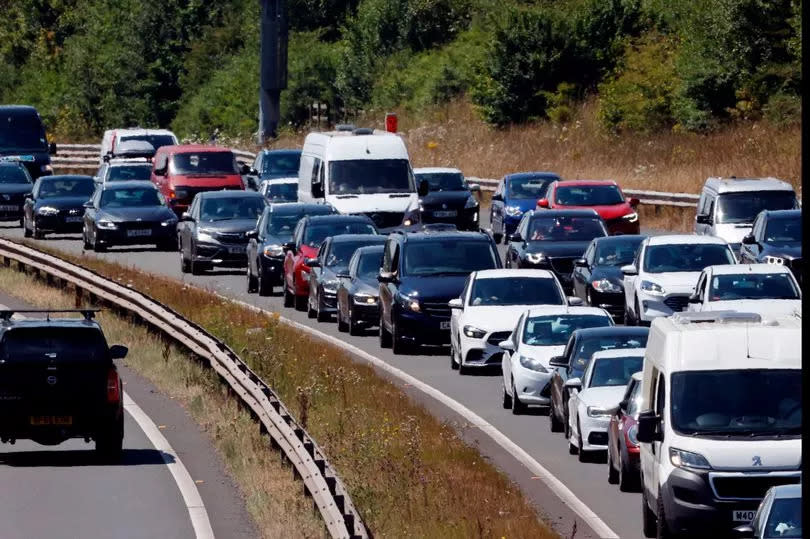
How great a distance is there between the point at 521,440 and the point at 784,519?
1071 cm

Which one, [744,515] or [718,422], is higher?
[718,422]

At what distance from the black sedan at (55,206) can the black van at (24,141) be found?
9.06 m

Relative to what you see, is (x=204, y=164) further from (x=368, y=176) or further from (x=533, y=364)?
(x=533, y=364)

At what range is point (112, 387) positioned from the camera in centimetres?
2255

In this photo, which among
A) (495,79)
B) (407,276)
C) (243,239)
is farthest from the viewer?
(495,79)

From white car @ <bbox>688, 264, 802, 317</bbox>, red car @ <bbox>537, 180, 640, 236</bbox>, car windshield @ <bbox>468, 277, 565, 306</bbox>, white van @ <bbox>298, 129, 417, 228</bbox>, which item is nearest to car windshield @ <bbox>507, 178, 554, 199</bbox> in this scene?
red car @ <bbox>537, 180, 640, 236</bbox>

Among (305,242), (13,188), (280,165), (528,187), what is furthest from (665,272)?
(13,188)

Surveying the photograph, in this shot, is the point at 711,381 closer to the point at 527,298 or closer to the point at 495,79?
the point at 527,298

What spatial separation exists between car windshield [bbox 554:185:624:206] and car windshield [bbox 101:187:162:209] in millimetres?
9254

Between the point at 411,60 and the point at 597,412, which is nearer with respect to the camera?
the point at 597,412

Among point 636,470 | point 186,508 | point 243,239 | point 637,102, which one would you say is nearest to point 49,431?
point 186,508

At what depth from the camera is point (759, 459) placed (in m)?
16.5

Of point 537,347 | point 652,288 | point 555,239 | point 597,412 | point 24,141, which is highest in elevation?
point 24,141

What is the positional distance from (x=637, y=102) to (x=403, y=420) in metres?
45.6
